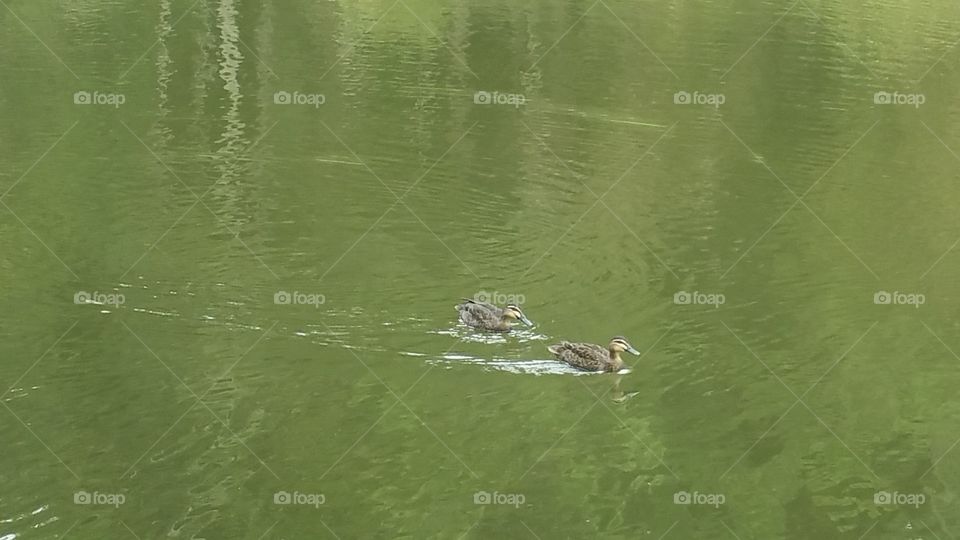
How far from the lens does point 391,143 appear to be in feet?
56.9

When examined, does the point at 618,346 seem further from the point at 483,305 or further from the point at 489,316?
the point at 483,305

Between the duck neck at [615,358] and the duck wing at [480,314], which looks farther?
the duck wing at [480,314]

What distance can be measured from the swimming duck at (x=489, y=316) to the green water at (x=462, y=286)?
18 centimetres

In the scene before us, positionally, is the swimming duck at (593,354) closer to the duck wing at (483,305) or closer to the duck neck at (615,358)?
the duck neck at (615,358)

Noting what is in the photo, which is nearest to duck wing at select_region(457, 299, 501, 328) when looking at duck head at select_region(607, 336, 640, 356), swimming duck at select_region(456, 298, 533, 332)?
swimming duck at select_region(456, 298, 533, 332)

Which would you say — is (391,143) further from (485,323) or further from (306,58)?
(485,323)

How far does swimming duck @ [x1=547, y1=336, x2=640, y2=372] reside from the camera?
36.9 feet

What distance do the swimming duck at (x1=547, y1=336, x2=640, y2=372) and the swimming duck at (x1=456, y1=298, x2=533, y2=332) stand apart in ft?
1.65

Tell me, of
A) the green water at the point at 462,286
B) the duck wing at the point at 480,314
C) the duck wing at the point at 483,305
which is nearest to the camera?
the green water at the point at 462,286

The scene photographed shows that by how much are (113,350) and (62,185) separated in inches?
176

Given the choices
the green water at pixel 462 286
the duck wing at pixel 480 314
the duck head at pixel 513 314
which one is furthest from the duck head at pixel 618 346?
the duck wing at pixel 480 314

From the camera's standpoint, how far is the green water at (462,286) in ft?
32.7

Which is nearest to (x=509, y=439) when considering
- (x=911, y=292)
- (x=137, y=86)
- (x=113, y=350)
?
(x=113, y=350)

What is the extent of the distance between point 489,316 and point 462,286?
3.90 ft
